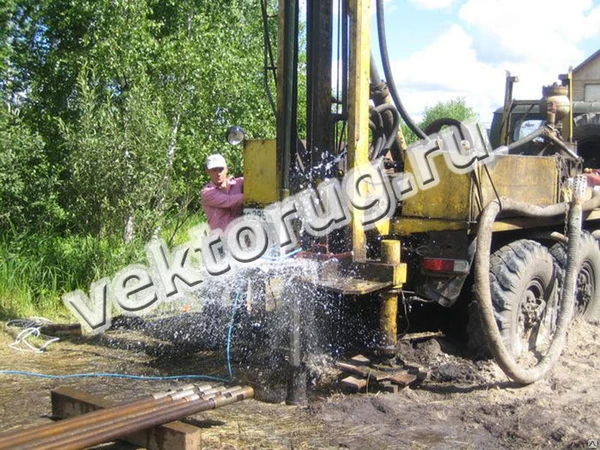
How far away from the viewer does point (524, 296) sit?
17.5 ft

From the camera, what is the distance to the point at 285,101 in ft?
16.6

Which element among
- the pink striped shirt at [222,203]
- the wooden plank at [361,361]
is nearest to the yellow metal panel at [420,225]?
the wooden plank at [361,361]

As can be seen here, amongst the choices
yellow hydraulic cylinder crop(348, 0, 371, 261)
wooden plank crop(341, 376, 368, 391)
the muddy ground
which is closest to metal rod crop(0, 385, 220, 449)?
the muddy ground

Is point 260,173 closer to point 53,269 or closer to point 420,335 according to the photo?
point 420,335

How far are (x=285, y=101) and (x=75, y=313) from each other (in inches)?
139

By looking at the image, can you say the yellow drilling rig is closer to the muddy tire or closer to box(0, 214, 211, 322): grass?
the muddy tire

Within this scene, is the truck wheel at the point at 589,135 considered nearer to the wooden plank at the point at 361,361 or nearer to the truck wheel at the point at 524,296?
the truck wheel at the point at 524,296

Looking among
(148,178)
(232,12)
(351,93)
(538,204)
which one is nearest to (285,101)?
(351,93)

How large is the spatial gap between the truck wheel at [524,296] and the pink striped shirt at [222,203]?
7.04 feet

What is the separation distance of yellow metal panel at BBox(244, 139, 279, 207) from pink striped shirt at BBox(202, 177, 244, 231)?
0.80ft

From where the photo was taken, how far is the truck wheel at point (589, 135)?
7941 millimetres

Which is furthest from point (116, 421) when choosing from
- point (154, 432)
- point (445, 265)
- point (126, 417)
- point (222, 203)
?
point (222, 203)

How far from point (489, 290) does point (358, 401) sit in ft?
3.78

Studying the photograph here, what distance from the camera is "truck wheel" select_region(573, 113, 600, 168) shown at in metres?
7.94
